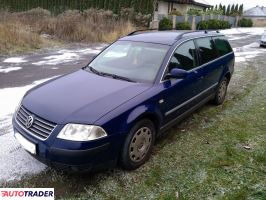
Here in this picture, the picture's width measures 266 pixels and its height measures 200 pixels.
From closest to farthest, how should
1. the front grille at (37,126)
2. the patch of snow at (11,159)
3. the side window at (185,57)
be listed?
the front grille at (37,126) < the patch of snow at (11,159) < the side window at (185,57)

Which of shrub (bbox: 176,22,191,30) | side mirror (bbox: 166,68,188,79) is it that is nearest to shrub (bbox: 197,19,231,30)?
shrub (bbox: 176,22,191,30)

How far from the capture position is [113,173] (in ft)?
11.9

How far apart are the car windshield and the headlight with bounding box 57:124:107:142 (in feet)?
3.94

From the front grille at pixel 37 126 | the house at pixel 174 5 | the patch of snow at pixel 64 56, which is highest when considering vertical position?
the house at pixel 174 5

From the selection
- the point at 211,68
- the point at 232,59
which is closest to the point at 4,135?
the point at 211,68

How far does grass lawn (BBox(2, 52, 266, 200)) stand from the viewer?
3.28m

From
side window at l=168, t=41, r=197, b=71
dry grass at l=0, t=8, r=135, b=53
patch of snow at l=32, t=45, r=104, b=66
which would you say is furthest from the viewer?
dry grass at l=0, t=8, r=135, b=53

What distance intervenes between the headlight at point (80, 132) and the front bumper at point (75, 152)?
0.14 feet

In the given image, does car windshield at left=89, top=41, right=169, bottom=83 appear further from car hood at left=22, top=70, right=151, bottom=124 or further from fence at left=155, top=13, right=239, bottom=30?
fence at left=155, top=13, right=239, bottom=30

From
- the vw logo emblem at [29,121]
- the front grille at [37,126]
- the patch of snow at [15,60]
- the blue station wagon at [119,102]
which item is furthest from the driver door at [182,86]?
the patch of snow at [15,60]

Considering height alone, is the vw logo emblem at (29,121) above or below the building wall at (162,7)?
below

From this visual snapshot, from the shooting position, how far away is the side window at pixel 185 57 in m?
4.33

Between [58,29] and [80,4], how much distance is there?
39.5 ft

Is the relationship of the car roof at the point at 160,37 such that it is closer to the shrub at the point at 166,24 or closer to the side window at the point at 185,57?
the side window at the point at 185,57
